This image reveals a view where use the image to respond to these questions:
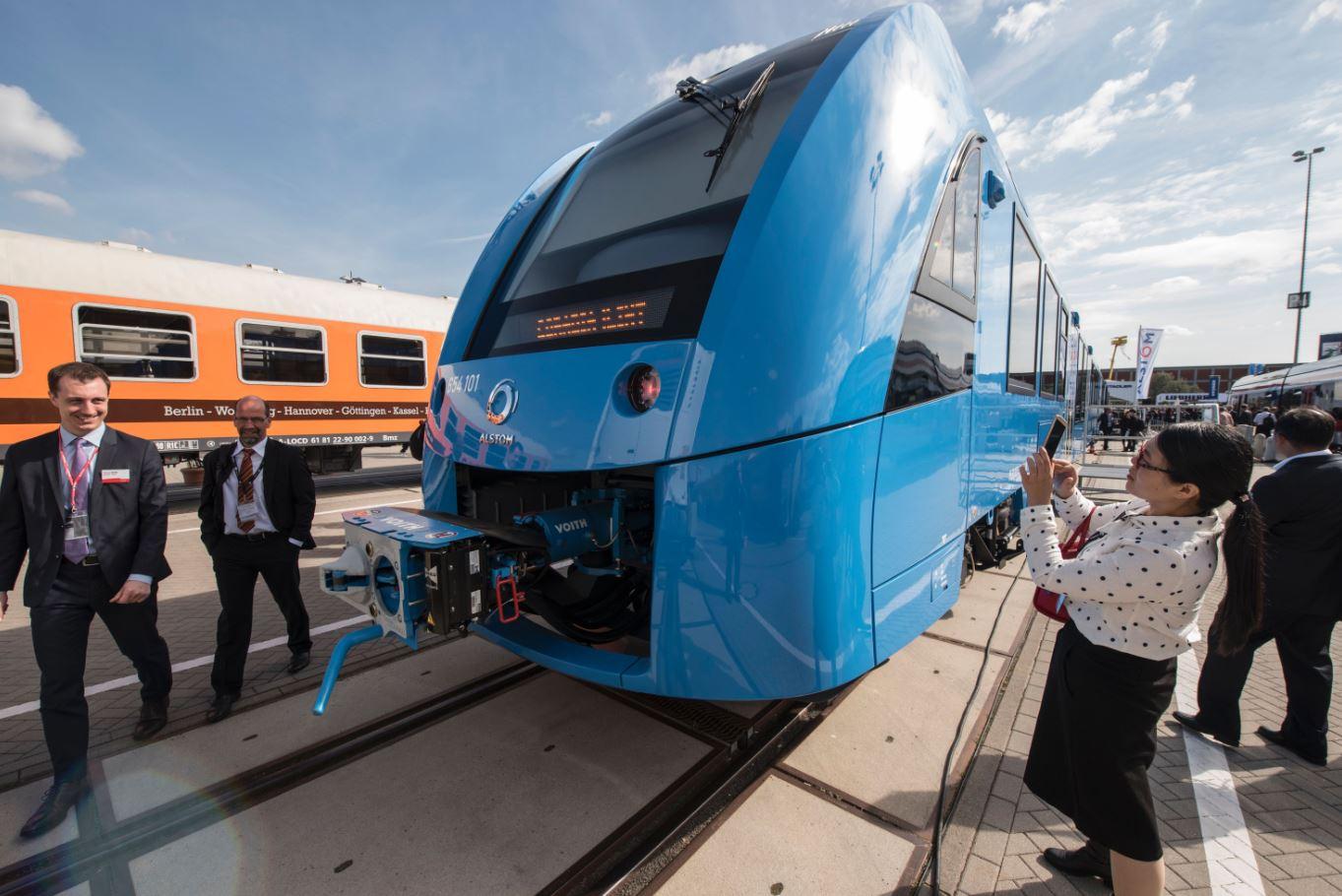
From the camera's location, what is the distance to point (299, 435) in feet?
34.0

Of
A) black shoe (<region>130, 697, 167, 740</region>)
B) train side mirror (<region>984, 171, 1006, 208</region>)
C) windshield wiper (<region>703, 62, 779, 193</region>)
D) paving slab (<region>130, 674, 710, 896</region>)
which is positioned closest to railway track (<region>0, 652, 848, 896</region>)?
paving slab (<region>130, 674, 710, 896</region>)

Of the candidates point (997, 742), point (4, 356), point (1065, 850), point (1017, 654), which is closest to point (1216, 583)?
point (1017, 654)

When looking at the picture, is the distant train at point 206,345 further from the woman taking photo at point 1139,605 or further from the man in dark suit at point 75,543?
the woman taking photo at point 1139,605

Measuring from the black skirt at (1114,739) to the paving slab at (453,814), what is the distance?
1.49 metres

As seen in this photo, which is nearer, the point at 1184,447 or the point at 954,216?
the point at 1184,447

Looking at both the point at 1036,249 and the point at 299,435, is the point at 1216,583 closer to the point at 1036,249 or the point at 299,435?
the point at 1036,249

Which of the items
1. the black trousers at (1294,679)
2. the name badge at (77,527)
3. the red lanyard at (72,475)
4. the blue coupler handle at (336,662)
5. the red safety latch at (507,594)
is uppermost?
the red lanyard at (72,475)

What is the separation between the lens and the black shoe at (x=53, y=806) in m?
2.34

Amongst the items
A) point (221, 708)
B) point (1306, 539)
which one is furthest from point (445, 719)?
point (1306, 539)

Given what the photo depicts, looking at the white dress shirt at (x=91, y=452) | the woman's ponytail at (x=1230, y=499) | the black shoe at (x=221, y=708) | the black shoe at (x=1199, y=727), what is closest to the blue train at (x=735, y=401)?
the woman's ponytail at (x=1230, y=499)

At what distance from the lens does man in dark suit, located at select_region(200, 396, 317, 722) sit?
131 inches

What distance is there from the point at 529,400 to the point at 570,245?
3.16 ft

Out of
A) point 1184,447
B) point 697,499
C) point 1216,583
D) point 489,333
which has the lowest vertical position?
point 1216,583

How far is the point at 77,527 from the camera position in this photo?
2695 millimetres
